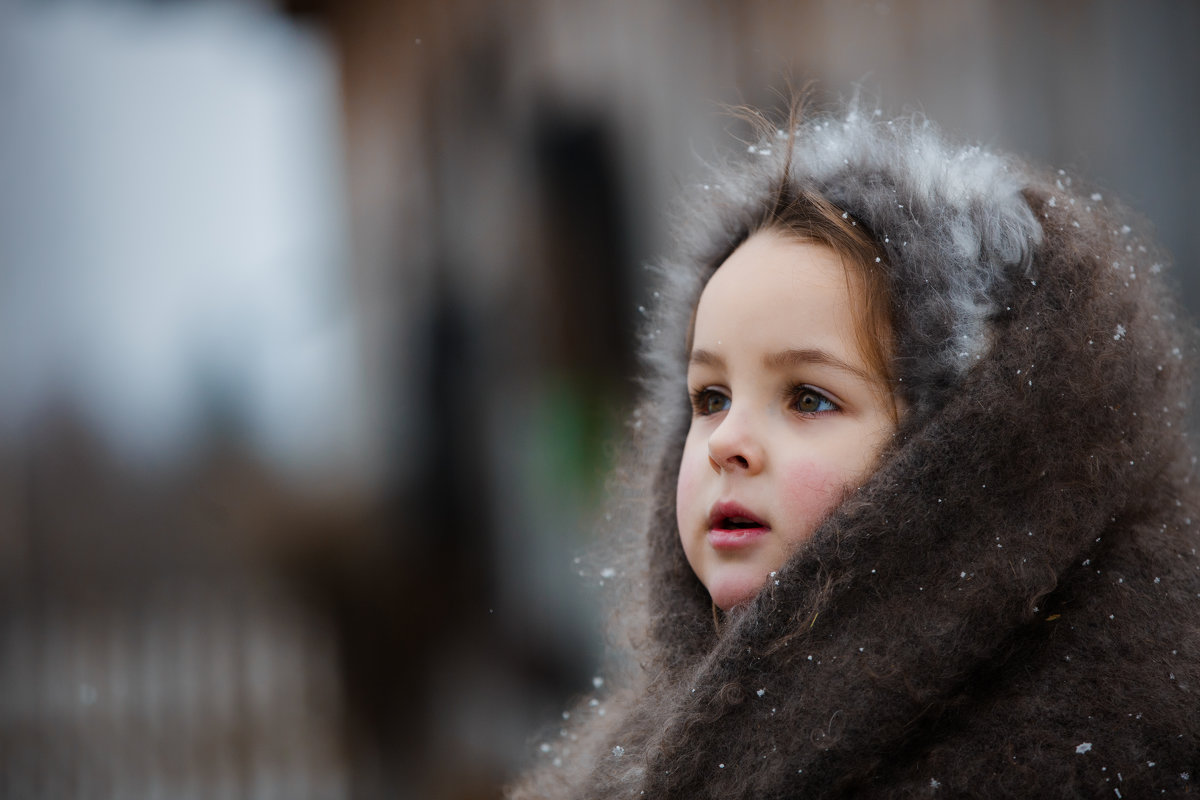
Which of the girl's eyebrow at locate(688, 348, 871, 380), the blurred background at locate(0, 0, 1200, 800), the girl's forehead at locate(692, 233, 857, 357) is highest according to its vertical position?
the girl's forehead at locate(692, 233, 857, 357)

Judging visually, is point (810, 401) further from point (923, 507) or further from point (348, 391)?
point (348, 391)

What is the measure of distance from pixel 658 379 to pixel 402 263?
1.92 metres

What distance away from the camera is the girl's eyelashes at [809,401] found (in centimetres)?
74

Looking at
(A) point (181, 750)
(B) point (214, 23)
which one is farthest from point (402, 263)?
(A) point (181, 750)

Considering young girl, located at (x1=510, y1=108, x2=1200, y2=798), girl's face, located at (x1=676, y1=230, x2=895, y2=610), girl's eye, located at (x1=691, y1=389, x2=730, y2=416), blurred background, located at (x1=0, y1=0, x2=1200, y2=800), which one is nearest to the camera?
young girl, located at (x1=510, y1=108, x2=1200, y2=798)

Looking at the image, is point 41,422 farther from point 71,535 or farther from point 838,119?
point 838,119

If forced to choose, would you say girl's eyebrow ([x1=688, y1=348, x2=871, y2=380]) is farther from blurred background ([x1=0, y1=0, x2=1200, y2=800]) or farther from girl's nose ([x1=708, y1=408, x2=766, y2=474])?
blurred background ([x1=0, y1=0, x2=1200, y2=800])

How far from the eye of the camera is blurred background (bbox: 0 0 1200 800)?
7.64 ft

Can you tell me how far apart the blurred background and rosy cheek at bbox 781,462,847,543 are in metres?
1.52

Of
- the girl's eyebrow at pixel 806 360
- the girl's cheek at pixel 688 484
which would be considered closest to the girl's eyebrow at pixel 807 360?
the girl's eyebrow at pixel 806 360

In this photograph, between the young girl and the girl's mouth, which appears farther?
the girl's mouth

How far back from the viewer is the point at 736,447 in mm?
739

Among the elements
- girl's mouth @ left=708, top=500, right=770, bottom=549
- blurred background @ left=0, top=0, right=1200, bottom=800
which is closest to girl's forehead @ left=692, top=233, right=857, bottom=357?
girl's mouth @ left=708, top=500, right=770, bottom=549

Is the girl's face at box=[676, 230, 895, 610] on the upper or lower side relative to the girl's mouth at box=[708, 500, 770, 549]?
upper
